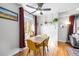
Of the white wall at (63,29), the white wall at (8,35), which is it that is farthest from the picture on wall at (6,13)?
the white wall at (63,29)

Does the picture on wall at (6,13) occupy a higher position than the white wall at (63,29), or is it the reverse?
the picture on wall at (6,13)

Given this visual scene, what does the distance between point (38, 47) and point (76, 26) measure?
975 mm

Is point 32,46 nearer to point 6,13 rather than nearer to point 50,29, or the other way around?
point 50,29

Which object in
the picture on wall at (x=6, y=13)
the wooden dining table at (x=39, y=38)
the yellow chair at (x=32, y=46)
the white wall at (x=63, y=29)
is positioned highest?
the picture on wall at (x=6, y=13)

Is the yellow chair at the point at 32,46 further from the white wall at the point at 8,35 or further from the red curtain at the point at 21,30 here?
the white wall at the point at 8,35

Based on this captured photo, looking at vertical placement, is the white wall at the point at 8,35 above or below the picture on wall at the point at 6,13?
below

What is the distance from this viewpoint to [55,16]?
2.17m

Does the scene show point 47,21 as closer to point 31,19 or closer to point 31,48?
point 31,19

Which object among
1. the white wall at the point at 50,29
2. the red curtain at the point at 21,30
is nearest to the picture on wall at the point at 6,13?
the red curtain at the point at 21,30

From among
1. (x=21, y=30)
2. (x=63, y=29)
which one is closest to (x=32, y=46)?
(x=21, y=30)

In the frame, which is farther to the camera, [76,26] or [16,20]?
[16,20]

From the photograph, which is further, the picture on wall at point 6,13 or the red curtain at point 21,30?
the red curtain at point 21,30

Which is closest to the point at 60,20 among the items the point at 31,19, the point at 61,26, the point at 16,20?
the point at 61,26

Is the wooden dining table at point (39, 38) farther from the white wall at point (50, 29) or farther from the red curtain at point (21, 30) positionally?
the red curtain at point (21, 30)
